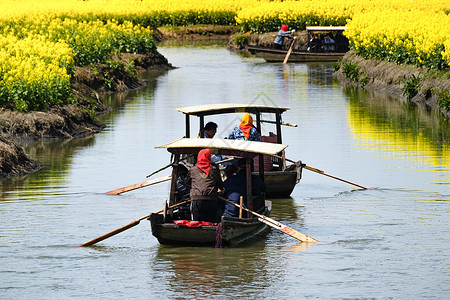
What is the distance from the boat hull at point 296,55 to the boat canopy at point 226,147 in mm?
38330

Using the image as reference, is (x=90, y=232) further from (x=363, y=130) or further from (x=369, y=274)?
(x=363, y=130)

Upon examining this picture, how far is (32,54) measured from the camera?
33.0 meters

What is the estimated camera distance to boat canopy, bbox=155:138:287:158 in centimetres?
1719

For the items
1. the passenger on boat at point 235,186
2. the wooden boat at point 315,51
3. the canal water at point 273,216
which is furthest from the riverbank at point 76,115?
the passenger on boat at point 235,186

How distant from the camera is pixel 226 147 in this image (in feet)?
56.4

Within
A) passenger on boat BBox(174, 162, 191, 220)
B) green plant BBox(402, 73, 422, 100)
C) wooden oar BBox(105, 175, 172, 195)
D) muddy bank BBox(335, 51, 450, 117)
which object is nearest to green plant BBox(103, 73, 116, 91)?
muddy bank BBox(335, 51, 450, 117)

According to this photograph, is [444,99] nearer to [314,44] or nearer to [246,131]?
[246,131]

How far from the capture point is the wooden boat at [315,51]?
2196 inches

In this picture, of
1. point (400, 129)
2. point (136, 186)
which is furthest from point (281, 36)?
point (136, 186)

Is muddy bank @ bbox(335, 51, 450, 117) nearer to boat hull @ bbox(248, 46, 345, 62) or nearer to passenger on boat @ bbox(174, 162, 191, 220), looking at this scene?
boat hull @ bbox(248, 46, 345, 62)

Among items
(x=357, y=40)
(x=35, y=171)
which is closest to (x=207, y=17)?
(x=357, y=40)

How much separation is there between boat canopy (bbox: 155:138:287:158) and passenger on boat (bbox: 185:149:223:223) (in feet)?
0.59

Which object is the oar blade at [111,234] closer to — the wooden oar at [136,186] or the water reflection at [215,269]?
the water reflection at [215,269]

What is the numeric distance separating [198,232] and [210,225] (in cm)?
25
